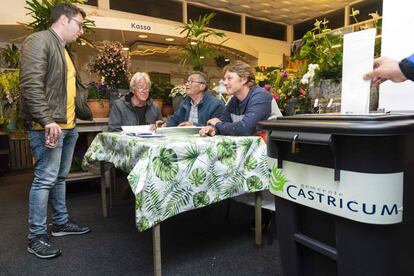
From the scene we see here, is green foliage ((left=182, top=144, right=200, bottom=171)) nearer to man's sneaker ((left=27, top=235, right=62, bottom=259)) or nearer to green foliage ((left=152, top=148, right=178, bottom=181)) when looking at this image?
green foliage ((left=152, top=148, right=178, bottom=181))

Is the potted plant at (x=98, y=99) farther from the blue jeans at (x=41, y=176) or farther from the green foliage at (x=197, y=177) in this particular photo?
the green foliage at (x=197, y=177)

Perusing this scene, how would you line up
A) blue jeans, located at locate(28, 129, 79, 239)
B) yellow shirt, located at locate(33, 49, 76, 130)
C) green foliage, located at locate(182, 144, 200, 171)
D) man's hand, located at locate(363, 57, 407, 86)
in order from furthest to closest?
yellow shirt, located at locate(33, 49, 76, 130) → blue jeans, located at locate(28, 129, 79, 239) → green foliage, located at locate(182, 144, 200, 171) → man's hand, located at locate(363, 57, 407, 86)

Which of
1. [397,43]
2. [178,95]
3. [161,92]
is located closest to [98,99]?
[161,92]

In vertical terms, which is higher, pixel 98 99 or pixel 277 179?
pixel 98 99

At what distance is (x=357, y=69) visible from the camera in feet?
→ 2.54

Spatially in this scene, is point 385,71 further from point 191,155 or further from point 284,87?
point 284,87

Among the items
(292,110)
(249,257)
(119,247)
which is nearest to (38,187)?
(119,247)

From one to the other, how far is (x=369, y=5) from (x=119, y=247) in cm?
737

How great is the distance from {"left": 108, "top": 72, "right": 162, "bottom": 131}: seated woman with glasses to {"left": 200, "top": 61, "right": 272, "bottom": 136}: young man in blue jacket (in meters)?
0.72

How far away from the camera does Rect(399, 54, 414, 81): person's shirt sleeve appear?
2.53ft

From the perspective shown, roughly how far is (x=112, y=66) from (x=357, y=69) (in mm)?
2274

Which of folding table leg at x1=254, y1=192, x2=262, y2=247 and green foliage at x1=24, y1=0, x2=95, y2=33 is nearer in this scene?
folding table leg at x1=254, y1=192, x2=262, y2=247

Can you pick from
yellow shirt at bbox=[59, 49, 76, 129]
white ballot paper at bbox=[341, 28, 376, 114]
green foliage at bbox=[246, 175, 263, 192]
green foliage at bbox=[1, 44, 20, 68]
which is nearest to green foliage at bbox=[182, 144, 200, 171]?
green foliage at bbox=[246, 175, 263, 192]

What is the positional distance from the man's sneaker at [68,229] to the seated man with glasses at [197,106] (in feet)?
2.94
